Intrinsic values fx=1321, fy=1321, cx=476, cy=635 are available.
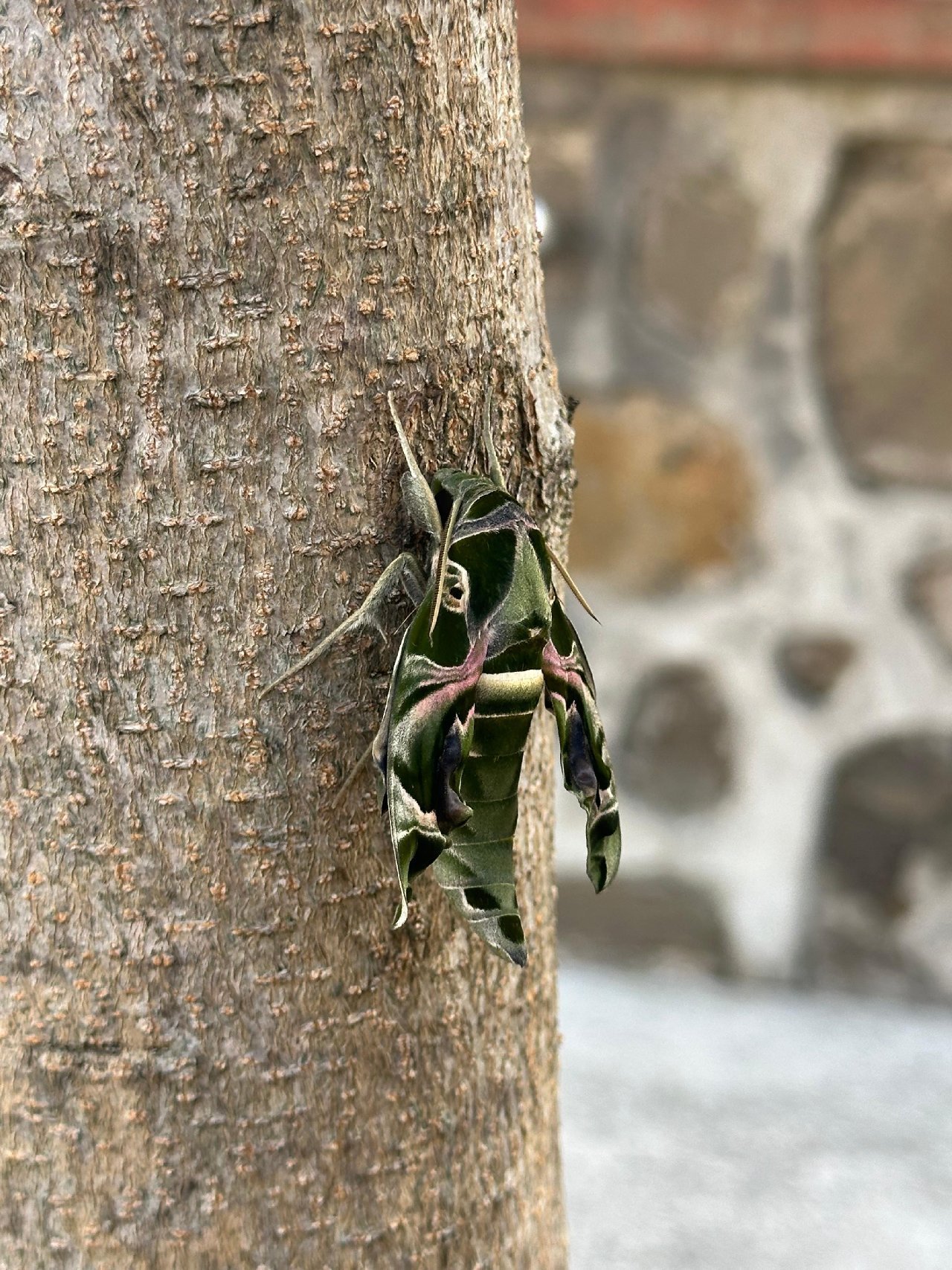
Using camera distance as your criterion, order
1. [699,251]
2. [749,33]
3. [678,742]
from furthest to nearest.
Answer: [678,742], [699,251], [749,33]

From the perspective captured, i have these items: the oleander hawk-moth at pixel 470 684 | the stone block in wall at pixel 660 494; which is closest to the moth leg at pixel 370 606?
the oleander hawk-moth at pixel 470 684

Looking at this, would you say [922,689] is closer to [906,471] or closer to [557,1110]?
[906,471]

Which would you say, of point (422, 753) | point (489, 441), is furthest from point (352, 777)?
point (489, 441)

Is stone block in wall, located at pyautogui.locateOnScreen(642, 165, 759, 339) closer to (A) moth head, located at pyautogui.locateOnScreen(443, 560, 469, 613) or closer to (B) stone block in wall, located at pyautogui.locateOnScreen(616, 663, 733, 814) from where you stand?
(B) stone block in wall, located at pyautogui.locateOnScreen(616, 663, 733, 814)

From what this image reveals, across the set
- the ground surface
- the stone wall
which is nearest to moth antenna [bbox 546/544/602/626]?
the ground surface

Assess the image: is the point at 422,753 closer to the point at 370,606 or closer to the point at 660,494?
the point at 370,606

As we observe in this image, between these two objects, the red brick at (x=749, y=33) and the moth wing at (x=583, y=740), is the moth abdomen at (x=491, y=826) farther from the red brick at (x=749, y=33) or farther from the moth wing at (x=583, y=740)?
the red brick at (x=749, y=33)

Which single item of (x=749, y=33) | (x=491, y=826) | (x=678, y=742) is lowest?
(x=491, y=826)

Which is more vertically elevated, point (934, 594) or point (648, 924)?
point (934, 594)
